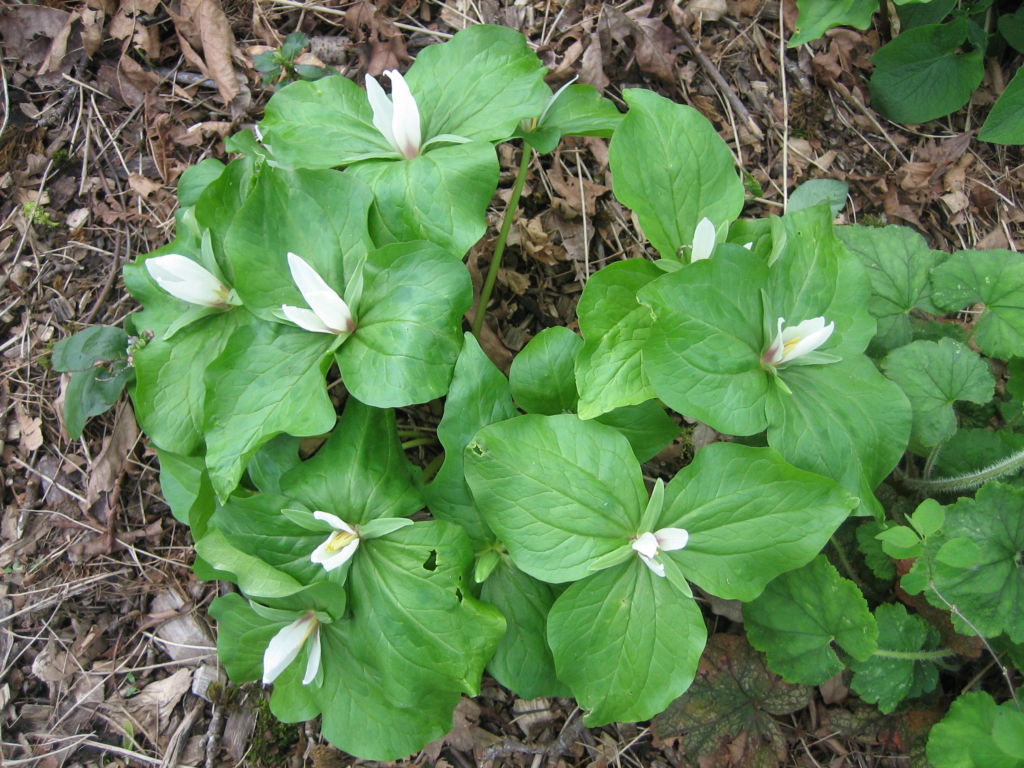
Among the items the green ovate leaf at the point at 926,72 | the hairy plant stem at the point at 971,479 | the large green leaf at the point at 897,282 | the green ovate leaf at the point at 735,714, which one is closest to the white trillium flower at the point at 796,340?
the large green leaf at the point at 897,282

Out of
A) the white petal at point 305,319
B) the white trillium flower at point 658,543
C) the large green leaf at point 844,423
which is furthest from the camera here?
the large green leaf at point 844,423

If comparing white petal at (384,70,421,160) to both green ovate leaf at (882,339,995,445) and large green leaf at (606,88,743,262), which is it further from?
green ovate leaf at (882,339,995,445)

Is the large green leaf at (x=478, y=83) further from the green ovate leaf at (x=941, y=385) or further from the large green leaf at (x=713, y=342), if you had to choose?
the green ovate leaf at (x=941, y=385)

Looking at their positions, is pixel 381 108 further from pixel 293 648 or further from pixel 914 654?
pixel 914 654

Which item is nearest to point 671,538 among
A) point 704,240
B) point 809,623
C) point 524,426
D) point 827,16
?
point 524,426

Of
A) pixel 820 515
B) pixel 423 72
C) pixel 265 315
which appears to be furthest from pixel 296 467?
pixel 820 515
